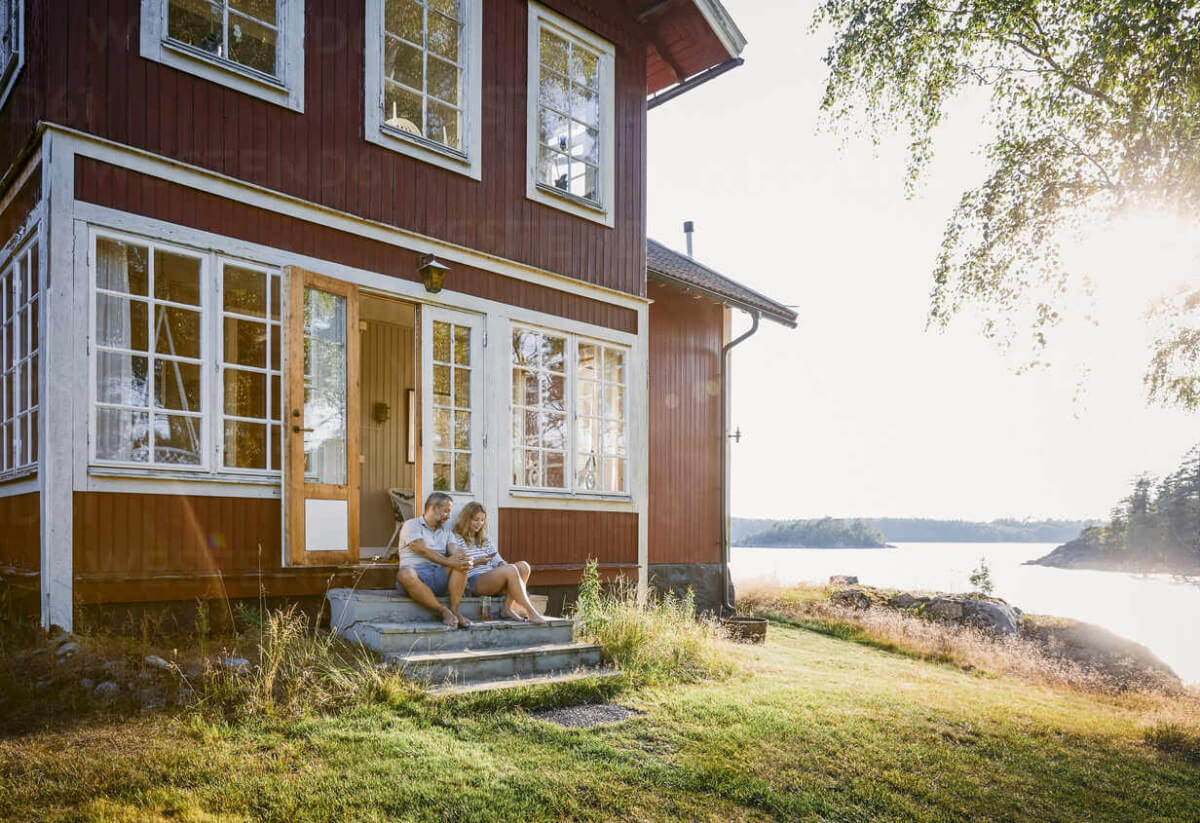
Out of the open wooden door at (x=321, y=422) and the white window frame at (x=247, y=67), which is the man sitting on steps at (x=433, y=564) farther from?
the white window frame at (x=247, y=67)

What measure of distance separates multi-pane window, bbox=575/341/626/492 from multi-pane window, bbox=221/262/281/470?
3.10 metres

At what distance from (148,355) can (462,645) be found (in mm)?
2722

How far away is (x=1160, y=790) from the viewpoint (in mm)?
5191

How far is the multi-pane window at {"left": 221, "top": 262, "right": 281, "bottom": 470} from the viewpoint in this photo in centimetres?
596

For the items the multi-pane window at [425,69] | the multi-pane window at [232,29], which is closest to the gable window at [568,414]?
the multi-pane window at [425,69]

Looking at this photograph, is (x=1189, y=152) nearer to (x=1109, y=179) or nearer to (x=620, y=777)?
(x=1109, y=179)

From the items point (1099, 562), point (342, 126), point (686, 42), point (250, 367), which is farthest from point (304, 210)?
point (1099, 562)

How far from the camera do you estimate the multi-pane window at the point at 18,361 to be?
5.66m

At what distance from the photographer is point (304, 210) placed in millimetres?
6488

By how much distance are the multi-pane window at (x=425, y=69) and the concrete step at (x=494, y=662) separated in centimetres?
417

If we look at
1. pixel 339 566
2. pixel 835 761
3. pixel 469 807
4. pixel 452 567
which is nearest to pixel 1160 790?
pixel 835 761

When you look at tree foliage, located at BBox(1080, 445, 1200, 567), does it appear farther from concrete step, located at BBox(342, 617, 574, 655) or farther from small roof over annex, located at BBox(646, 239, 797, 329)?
concrete step, located at BBox(342, 617, 574, 655)

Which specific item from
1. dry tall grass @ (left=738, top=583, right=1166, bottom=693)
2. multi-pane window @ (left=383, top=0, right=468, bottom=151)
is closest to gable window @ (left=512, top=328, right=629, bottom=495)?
multi-pane window @ (left=383, top=0, right=468, bottom=151)

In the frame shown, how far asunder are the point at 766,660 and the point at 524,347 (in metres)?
3.61
